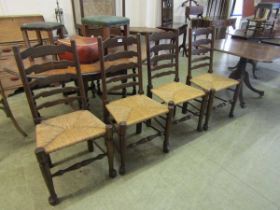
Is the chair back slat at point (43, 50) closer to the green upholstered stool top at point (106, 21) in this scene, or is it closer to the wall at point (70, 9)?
the green upholstered stool top at point (106, 21)

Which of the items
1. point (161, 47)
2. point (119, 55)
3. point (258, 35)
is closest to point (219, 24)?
point (258, 35)

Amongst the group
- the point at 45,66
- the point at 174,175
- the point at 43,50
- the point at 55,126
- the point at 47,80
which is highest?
the point at 43,50

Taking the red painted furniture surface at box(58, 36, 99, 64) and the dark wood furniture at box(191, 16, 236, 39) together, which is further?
the dark wood furniture at box(191, 16, 236, 39)

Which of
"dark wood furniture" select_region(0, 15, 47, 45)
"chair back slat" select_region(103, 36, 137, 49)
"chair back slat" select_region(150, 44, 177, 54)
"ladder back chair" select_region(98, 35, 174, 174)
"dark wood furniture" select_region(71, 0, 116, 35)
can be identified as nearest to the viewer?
"ladder back chair" select_region(98, 35, 174, 174)

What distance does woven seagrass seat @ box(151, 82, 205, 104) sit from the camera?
6.76 ft

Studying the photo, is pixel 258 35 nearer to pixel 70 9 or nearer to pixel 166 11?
pixel 166 11

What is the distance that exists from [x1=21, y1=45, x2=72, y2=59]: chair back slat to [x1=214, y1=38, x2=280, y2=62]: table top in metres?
1.84

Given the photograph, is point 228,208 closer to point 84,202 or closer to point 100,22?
point 84,202

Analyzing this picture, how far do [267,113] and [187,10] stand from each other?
9.63 feet

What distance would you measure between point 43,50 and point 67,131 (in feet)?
2.03

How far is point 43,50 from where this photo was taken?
1.59 m

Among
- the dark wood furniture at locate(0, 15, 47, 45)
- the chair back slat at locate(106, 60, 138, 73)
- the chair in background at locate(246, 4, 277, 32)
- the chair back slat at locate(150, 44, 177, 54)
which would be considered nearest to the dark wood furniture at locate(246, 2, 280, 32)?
the chair in background at locate(246, 4, 277, 32)

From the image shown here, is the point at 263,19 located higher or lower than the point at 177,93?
higher

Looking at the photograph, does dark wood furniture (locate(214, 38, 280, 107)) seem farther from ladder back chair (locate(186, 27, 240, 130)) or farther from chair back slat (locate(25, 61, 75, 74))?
chair back slat (locate(25, 61, 75, 74))
